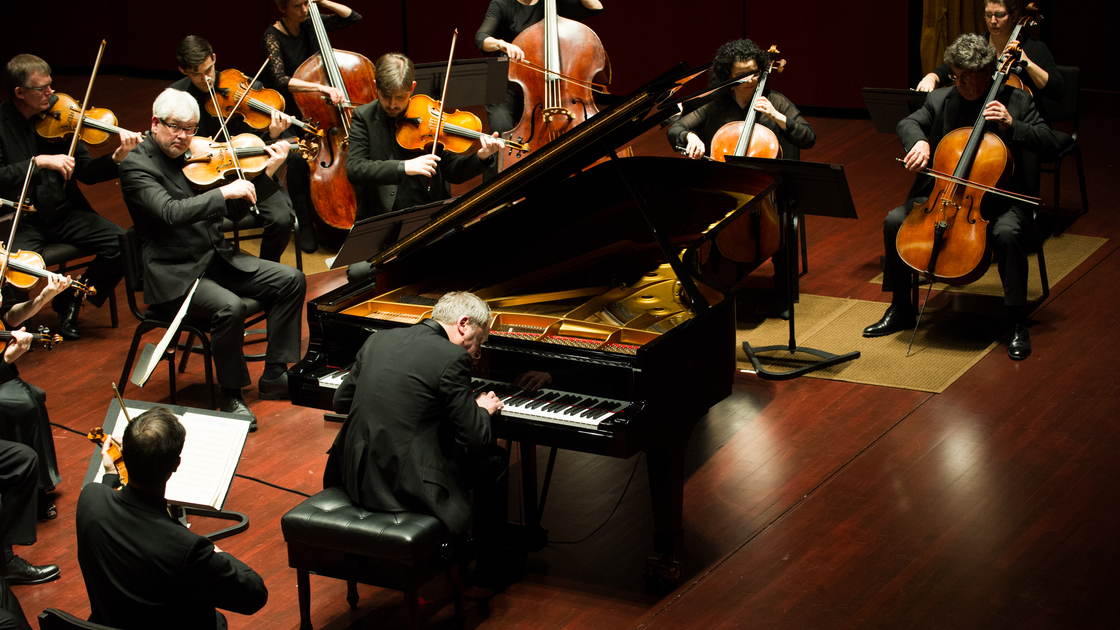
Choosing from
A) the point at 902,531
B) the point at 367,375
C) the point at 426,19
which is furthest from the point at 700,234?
the point at 426,19

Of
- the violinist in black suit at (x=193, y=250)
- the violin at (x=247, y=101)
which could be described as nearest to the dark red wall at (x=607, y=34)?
the violin at (x=247, y=101)

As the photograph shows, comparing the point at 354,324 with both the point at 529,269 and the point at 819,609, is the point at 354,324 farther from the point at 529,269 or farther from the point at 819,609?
the point at 819,609

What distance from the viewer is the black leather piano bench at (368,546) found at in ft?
10.2

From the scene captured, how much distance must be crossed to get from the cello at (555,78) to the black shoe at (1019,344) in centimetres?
243

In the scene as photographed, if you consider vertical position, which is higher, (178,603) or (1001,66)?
(1001,66)

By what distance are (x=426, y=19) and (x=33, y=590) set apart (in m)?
7.84

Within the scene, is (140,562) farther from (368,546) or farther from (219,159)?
(219,159)

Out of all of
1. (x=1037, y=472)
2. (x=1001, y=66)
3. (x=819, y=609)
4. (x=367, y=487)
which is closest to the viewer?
(x=367, y=487)

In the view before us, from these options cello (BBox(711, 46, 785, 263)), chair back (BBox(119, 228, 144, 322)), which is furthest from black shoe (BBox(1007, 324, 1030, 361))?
chair back (BBox(119, 228, 144, 322))

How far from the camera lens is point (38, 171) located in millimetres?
5754

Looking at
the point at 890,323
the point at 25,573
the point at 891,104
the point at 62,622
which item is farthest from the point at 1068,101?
the point at 62,622

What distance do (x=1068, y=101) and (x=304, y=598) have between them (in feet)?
16.8

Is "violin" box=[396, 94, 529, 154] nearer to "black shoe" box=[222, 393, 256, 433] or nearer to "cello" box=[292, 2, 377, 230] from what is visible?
"cello" box=[292, 2, 377, 230]

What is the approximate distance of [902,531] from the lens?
3900 millimetres
